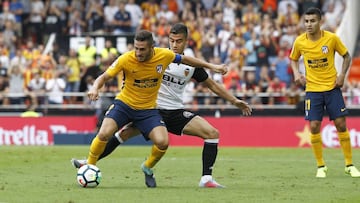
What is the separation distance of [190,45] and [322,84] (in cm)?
1569

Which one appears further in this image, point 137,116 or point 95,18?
point 95,18

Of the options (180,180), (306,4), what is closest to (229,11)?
(306,4)

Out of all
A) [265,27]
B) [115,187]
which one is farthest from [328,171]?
[265,27]

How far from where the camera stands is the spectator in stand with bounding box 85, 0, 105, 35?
32969mm

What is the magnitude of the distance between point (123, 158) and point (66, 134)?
25.8 ft

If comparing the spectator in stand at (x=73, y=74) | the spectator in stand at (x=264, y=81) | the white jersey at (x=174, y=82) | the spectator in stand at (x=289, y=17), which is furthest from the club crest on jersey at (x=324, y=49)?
the spectator in stand at (x=73, y=74)

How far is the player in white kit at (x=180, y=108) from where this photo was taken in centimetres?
1327

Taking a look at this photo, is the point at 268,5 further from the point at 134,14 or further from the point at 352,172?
the point at 352,172

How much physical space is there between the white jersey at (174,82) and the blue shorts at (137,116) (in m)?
0.56

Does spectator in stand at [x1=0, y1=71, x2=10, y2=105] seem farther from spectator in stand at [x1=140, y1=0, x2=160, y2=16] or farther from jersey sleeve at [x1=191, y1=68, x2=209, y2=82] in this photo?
jersey sleeve at [x1=191, y1=68, x2=209, y2=82]

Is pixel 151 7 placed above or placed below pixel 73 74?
above

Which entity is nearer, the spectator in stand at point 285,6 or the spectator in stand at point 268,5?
the spectator in stand at point 285,6

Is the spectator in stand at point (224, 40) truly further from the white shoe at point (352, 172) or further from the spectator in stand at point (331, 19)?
the white shoe at point (352, 172)

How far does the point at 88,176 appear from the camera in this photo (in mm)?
12562
